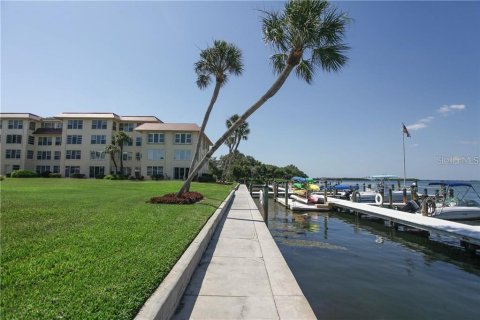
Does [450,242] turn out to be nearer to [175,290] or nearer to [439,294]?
[439,294]

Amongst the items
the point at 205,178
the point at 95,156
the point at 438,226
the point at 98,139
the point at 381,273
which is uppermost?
the point at 98,139

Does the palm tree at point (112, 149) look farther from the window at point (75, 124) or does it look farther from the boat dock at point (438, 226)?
the boat dock at point (438, 226)

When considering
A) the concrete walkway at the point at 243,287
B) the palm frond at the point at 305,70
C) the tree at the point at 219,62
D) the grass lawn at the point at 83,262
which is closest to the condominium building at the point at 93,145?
the tree at the point at 219,62

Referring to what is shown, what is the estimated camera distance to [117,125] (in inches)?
2109

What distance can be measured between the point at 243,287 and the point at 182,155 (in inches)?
1744

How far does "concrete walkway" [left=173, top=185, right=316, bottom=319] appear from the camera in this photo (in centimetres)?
441

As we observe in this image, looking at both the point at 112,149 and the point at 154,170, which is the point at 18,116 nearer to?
the point at 112,149

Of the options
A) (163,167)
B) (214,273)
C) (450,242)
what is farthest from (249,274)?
(163,167)

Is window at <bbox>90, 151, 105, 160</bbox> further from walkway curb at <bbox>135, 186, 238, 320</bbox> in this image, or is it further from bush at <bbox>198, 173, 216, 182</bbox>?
walkway curb at <bbox>135, 186, 238, 320</bbox>

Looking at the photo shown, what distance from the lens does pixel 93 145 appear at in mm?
50781

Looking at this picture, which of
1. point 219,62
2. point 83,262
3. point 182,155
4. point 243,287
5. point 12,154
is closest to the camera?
point 83,262

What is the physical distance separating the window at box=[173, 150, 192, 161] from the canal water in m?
34.2

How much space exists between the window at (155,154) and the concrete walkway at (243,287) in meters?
42.0

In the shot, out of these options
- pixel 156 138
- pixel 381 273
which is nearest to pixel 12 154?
pixel 156 138
